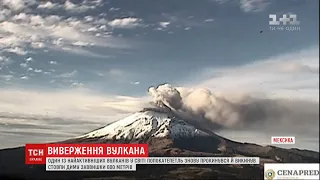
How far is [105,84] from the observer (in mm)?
3225

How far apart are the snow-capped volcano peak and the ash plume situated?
93 millimetres

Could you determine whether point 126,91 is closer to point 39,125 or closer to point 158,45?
point 158,45

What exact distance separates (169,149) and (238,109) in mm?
663

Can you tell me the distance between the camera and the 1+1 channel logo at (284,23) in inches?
127

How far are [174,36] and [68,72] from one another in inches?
36.8

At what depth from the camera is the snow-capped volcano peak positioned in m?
3.18

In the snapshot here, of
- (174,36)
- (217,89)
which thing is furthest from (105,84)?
(217,89)
